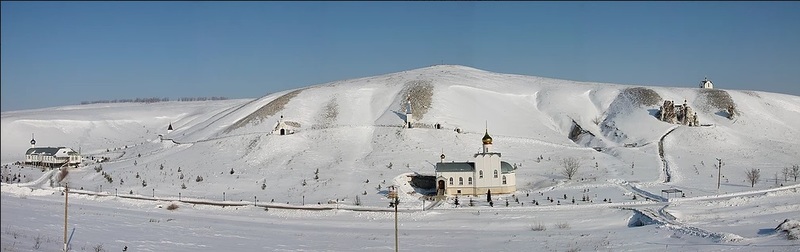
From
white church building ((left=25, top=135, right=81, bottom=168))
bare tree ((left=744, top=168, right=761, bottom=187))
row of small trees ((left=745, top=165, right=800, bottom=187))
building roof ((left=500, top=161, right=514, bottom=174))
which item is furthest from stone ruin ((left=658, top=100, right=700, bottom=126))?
white church building ((left=25, top=135, right=81, bottom=168))

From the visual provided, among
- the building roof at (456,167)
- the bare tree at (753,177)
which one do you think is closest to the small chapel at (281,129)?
the building roof at (456,167)

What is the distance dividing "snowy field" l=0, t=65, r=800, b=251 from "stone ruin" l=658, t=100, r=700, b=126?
107 cm

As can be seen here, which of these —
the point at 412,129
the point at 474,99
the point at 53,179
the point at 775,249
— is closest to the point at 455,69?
the point at 474,99

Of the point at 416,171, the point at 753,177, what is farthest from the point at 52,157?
the point at 753,177

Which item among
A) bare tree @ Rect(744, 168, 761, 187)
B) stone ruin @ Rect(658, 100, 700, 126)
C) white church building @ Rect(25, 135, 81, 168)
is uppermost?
stone ruin @ Rect(658, 100, 700, 126)

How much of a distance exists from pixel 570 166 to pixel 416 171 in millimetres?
10217

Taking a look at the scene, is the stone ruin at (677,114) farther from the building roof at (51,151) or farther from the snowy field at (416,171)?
the building roof at (51,151)

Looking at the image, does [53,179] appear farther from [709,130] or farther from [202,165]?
[709,130]

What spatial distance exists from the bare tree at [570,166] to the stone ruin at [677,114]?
1572 centimetres

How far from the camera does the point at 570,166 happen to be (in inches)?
1797

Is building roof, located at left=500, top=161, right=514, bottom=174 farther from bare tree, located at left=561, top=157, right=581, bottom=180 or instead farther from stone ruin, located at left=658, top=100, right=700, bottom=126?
stone ruin, located at left=658, top=100, right=700, bottom=126

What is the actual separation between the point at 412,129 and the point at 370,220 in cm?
2464

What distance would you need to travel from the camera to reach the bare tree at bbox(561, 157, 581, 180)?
44.8 m

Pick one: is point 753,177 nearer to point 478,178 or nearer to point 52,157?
point 478,178
